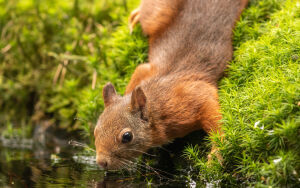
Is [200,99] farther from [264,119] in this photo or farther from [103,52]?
[103,52]

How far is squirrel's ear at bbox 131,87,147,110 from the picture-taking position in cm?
443

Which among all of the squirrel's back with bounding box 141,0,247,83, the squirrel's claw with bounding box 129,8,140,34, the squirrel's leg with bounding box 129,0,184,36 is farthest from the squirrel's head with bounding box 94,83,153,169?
the squirrel's claw with bounding box 129,8,140,34

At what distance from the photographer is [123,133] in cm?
434

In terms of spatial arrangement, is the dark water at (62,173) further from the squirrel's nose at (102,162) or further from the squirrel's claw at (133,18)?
the squirrel's claw at (133,18)

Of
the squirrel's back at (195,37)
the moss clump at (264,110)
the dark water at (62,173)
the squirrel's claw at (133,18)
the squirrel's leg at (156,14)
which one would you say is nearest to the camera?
the moss clump at (264,110)

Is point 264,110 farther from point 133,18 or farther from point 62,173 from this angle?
point 133,18

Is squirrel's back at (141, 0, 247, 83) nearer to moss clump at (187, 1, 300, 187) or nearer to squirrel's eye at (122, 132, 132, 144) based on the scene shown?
moss clump at (187, 1, 300, 187)

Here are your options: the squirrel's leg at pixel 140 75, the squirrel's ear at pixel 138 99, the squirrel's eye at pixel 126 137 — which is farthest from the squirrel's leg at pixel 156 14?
the squirrel's eye at pixel 126 137

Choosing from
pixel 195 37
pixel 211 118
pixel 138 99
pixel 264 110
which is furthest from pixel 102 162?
pixel 195 37

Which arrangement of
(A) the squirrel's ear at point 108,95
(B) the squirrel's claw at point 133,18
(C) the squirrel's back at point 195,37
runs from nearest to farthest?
(A) the squirrel's ear at point 108,95, (C) the squirrel's back at point 195,37, (B) the squirrel's claw at point 133,18

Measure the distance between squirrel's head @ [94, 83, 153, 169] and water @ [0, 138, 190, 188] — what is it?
22 centimetres

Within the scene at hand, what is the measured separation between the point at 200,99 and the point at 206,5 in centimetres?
155

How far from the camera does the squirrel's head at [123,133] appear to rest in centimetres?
430

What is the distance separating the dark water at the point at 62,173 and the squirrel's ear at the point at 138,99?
763mm
